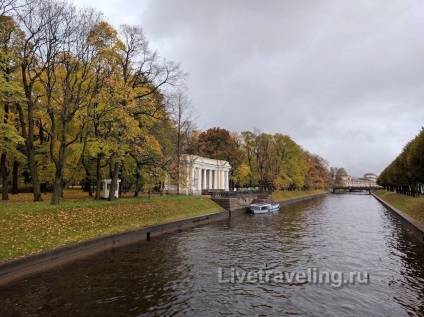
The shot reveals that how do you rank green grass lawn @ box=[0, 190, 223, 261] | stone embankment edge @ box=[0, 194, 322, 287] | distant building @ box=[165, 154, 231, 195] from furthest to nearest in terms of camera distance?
distant building @ box=[165, 154, 231, 195] < green grass lawn @ box=[0, 190, 223, 261] < stone embankment edge @ box=[0, 194, 322, 287]

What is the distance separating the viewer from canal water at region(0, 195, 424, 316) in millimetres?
10078

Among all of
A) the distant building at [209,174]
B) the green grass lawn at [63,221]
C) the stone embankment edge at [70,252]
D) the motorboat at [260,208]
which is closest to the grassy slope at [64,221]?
the green grass lawn at [63,221]

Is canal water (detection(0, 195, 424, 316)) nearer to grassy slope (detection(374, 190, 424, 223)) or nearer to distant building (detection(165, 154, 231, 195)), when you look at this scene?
grassy slope (detection(374, 190, 424, 223))

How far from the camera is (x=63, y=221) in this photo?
64.2 ft

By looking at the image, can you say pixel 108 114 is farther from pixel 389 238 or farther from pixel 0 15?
pixel 389 238

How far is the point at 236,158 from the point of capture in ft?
259

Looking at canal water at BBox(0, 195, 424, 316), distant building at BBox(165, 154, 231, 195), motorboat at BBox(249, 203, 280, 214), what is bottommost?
canal water at BBox(0, 195, 424, 316)

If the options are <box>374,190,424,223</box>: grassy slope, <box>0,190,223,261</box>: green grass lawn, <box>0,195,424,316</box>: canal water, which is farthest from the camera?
<box>374,190,424,223</box>: grassy slope

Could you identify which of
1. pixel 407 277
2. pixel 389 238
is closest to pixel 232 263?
pixel 407 277

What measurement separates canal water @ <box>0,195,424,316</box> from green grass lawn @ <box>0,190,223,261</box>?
7.37ft

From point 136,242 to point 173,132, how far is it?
31.2m

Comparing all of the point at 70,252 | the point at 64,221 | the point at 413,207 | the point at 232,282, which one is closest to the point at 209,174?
the point at 413,207

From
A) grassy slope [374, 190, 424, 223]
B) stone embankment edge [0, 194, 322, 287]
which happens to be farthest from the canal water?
grassy slope [374, 190, 424, 223]

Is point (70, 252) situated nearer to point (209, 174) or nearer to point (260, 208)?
point (260, 208)
